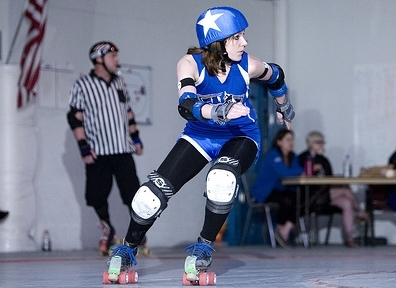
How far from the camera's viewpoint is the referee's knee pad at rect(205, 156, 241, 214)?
3.74 metres

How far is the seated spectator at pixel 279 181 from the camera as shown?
8617 millimetres

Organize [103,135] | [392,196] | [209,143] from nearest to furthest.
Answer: [209,143], [103,135], [392,196]

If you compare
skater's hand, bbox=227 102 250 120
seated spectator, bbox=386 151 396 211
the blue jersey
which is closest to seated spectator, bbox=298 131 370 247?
seated spectator, bbox=386 151 396 211

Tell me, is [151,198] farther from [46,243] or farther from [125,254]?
[46,243]

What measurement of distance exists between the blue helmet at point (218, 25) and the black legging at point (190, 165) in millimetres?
456

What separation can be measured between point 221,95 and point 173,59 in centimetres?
520

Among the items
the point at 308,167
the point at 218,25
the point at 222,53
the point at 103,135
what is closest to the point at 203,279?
the point at 222,53

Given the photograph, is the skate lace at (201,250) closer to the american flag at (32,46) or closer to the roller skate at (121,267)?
the roller skate at (121,267)

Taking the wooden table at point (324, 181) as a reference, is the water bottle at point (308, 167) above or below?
above

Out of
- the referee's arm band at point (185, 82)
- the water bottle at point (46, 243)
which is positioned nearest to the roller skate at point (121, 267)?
the referee's arm band at point (185, 82)

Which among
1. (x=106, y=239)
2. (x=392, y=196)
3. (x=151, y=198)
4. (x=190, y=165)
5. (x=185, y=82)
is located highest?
(x=185, y=82)

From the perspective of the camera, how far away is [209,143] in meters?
3.98

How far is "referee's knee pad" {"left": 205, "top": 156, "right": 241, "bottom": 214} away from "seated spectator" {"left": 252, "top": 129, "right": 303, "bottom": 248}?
4.79m

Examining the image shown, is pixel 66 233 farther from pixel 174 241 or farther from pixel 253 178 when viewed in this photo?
pixel 253 178
